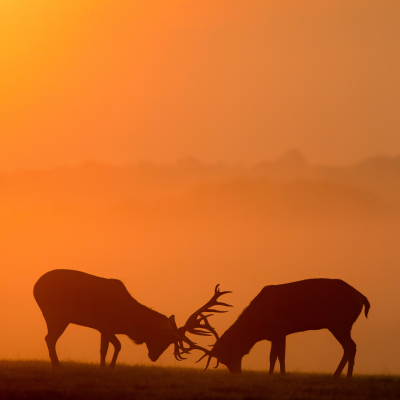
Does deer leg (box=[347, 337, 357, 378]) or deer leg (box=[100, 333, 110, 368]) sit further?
deer leg (box=[100, 333, 110, 368])

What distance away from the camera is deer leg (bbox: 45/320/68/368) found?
33.1 feet

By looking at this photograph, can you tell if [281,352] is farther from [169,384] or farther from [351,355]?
[169,384]

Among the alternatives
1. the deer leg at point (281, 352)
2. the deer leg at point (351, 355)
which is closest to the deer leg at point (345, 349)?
the deer leg at point (351, 355)

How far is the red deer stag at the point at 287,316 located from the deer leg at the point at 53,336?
91.0 inches

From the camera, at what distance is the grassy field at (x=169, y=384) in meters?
7.70

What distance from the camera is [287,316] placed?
1005 cm

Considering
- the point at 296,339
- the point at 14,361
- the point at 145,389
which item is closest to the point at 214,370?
the point at 296,339

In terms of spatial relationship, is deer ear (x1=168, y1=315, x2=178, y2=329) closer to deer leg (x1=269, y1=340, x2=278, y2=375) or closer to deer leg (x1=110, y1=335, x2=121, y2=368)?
deer leg (x1=110, y1=335, x2=121, y2=368)

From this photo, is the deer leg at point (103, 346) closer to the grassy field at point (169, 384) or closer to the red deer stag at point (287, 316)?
the grassy field at point (169, 384)

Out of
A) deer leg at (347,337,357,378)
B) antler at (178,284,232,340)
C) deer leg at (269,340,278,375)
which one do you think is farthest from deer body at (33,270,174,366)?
deer leg at (347,337,357,378)

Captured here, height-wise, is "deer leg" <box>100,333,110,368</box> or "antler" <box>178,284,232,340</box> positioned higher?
"antler" <box>178,284,232,340</box>

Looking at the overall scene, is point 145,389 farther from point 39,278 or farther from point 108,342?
point 39,278

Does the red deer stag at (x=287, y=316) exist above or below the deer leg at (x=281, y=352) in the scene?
above

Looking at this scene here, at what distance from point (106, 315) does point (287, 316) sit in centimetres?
275
